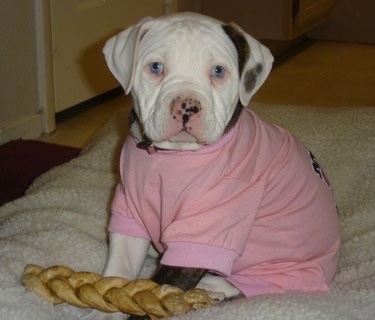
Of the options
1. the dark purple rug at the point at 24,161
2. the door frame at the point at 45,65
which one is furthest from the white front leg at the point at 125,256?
the door frame at the point at 45,65

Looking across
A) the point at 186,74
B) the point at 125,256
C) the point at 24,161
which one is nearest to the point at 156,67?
the point at 186,74

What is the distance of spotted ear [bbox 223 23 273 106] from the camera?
145cm

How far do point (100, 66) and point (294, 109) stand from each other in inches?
44.7

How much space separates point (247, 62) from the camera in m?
1.45

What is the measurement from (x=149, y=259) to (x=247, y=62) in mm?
577

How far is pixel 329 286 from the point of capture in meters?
1.51

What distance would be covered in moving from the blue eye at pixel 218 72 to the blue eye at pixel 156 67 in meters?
0.10

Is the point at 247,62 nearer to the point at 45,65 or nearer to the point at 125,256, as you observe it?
the point at 125,256

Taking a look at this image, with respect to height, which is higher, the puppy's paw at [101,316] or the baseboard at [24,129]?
the puppy's paw at [101,316]

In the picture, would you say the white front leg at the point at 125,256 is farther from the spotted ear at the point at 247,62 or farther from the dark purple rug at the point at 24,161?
the dark purple rug at the point at 24,161

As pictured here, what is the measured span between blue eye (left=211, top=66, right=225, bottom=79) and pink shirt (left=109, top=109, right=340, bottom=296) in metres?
0.13

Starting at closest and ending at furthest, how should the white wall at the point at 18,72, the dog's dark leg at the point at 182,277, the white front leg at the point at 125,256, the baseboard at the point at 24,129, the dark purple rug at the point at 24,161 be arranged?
→ the dog's dark leg at the point at 182,277, the white front leg at the point at 125,256, the dark purple rug at the point at 24,161, the white wall at the point at 18,72, the baseboard at the point at 24,129

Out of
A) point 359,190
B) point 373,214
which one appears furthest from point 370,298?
point 359,190

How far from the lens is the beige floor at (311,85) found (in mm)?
3070
